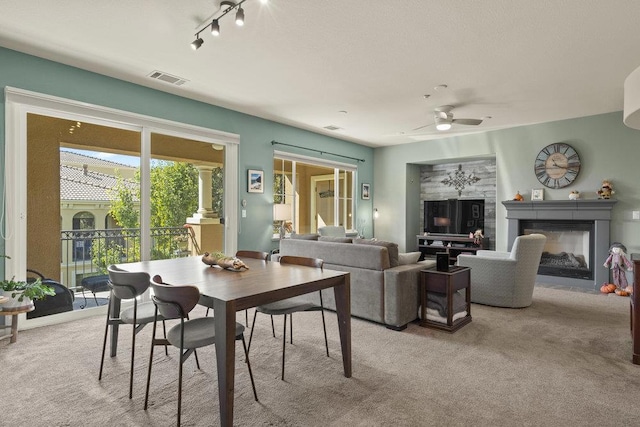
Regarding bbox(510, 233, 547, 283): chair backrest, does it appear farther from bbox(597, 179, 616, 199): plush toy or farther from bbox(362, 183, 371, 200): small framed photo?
bbox(362, 183, 371, 200): small framed photo

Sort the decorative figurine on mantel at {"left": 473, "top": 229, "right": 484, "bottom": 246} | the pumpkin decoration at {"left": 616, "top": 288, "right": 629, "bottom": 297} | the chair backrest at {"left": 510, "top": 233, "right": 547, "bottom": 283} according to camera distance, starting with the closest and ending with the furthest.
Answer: the chair backrest at {"left": 510, "top": 233, "right": 547, "bottom": 283} → the pumpkin decoration at {"left": 616, "top": 288, "right": 629, "bottom": 297} → the decorative figurine on mantel at {"left": 473, "top": 229, "right": 484, "bottom": 246}

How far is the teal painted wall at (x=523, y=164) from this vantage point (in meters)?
5.39

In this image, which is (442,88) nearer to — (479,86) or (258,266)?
(479,86)

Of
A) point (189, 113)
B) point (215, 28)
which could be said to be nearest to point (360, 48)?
point (215, 28)

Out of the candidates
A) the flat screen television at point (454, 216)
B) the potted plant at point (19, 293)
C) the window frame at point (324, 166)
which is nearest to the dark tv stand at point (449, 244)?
the flat screen television at point (454, 216)

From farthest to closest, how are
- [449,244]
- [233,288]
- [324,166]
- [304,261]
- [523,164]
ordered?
[449,244], [324,166], [523,164], [304,261], [233,288]

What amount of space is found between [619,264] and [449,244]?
2812 mm

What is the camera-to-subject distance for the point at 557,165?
598cm

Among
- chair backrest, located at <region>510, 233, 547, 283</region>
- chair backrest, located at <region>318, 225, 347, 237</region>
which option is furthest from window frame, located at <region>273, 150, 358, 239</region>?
chair backrest, located at <region>510, 233, 547, 283</region>

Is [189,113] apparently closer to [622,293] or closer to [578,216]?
[578,216]

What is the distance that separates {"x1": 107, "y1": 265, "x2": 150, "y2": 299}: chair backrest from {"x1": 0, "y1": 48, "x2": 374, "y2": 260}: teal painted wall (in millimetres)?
2155

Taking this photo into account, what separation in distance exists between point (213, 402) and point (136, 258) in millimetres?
3034

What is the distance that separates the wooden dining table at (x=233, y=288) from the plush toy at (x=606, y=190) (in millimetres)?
5066

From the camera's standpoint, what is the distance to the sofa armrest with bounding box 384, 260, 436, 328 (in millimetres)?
3438
